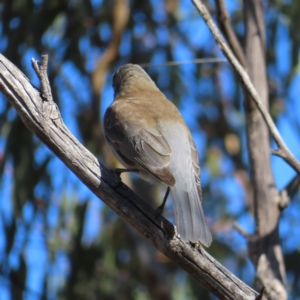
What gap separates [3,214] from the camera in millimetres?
4449

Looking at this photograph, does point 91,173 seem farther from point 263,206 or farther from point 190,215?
point 263,206

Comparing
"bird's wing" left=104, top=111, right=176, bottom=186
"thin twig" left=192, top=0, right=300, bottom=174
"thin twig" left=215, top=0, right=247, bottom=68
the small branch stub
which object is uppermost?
"thin twig" left=215, top=0, right=247, bottom=68

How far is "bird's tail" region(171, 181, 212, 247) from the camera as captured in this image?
8.44 feet

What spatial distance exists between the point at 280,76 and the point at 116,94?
5.09 ft

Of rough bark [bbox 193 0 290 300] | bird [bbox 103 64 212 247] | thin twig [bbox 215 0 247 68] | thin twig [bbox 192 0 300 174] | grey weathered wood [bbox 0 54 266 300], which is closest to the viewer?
grey weathered wood [bbox 0 54 266 300]

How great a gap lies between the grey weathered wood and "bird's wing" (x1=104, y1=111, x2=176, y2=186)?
0.31 metres

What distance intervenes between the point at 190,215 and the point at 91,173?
0.46m

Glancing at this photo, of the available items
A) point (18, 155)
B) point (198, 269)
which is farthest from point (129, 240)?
point (198, 269)

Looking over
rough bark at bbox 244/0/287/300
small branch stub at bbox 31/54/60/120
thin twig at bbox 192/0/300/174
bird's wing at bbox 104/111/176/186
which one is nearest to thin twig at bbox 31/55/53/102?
small branch stub at bbox 31/54/60/120

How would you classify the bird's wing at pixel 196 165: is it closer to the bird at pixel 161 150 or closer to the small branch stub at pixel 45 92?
the bird at pixel 161 150

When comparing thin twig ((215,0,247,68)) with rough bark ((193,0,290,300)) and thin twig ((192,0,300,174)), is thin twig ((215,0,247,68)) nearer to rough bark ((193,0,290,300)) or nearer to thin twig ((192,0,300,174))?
rough bark ((193,0,290,300))

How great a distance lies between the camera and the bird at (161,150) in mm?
2727

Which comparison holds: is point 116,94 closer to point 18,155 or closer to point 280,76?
point 18,155

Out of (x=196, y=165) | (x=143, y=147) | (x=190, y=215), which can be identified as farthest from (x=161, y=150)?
(x=190, y=215)
